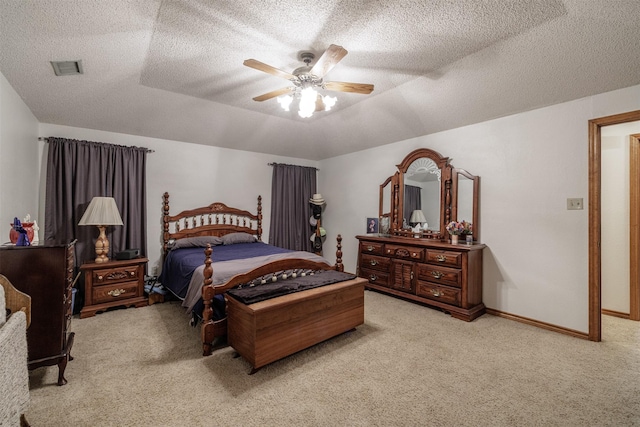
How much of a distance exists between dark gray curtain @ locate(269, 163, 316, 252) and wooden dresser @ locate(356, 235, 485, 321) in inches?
72.7

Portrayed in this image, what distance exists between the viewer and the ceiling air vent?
258cm

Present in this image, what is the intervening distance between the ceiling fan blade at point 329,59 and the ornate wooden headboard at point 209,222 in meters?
3.33

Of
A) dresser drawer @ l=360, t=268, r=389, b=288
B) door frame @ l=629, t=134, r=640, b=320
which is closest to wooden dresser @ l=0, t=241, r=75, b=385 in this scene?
dresser drawer @ l=360, t=268, r=389, b=288

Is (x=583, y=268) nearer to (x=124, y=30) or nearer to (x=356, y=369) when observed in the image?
(x=356, y=369)

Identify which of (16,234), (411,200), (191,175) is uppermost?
(191,175)

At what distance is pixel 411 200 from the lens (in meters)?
4.30

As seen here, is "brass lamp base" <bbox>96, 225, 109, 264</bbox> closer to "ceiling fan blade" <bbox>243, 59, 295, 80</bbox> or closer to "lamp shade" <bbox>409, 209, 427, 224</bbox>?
"ceiling fan blade" <bbox>243, 59, 295, 80</bbox>

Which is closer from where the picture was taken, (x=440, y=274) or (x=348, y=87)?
(x=348, y=87)

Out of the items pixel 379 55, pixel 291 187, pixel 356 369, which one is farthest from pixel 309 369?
pixel 291 187

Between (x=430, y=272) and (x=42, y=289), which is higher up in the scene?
(x=42, y=289)

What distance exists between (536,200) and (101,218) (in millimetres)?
5140

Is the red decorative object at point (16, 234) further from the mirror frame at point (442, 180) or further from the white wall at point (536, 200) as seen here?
the white wall at point (536, 200)

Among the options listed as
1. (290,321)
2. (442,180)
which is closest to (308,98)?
(290,321)

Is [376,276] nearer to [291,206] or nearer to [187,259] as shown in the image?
[291,206]
